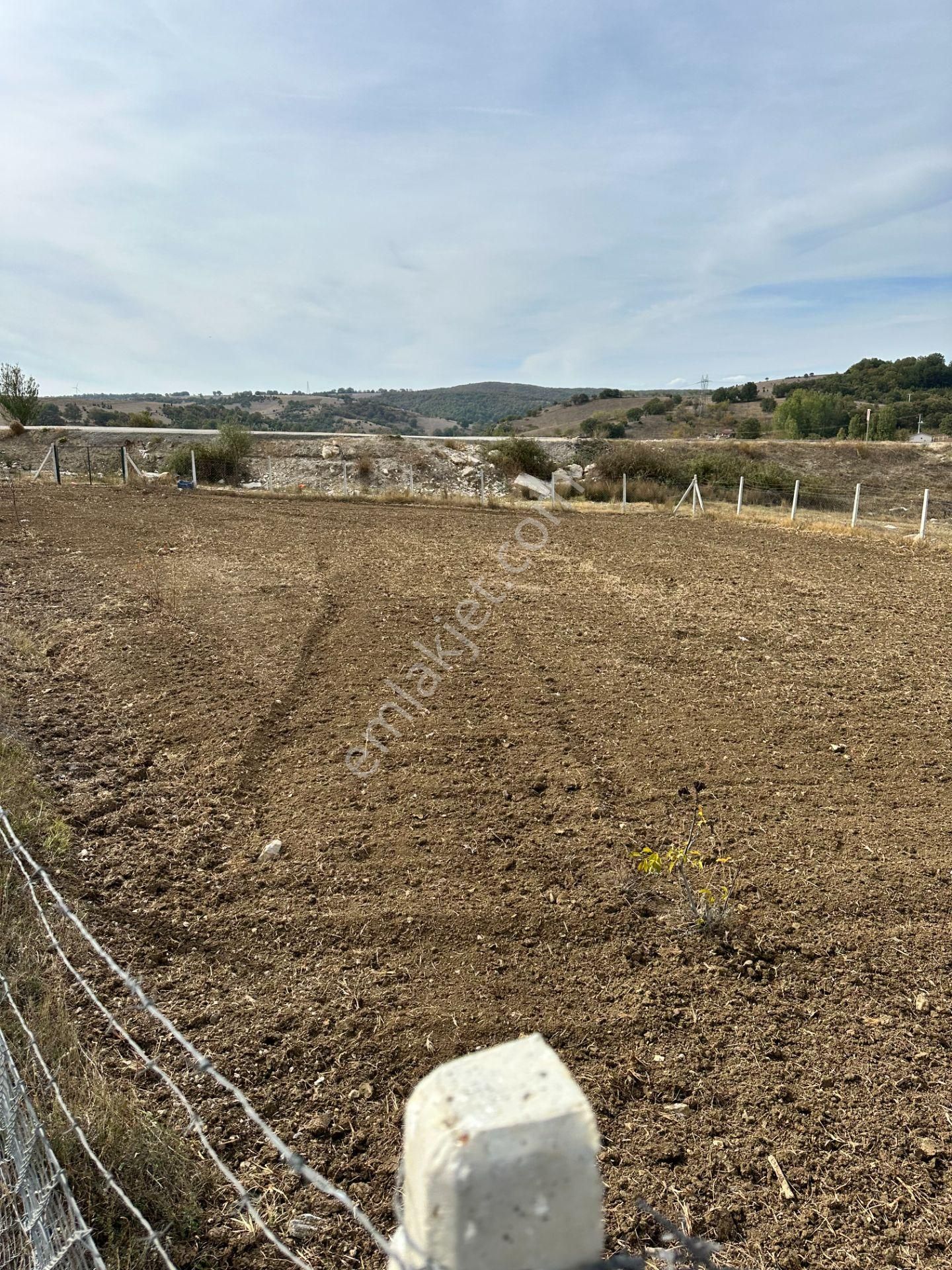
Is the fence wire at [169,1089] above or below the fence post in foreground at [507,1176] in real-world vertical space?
below

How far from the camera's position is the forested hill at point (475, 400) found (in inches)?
5202

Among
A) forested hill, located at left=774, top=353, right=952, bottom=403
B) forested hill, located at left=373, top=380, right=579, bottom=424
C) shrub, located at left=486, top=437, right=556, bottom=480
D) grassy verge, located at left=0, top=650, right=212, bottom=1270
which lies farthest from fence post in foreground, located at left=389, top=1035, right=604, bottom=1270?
forested hill, located at left=373, top=380, right=579, bottom=424

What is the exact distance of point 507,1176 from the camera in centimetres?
85

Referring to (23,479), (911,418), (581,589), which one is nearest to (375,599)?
(581,589)

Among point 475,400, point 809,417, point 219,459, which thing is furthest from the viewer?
point 475,400

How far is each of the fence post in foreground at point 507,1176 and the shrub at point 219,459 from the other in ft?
97.1

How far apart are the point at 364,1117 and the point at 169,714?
3.96m

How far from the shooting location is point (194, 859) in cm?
424

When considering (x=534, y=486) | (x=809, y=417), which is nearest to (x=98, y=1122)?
(x=534, y=486)

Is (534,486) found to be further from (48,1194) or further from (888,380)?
(888,380)

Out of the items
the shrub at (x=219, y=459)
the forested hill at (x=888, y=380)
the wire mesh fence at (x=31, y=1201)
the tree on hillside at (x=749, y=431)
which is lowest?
the wire mesh fence at (x=31, y=1201)

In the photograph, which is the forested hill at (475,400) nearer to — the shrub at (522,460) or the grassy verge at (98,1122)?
the shrub at (522,460)

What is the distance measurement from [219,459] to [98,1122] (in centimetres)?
2891

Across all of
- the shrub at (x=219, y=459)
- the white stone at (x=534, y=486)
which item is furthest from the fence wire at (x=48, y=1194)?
the shrub at (x=219, y=459)
